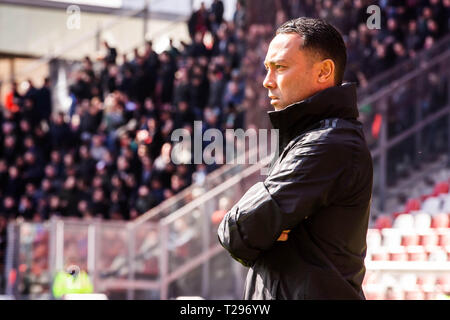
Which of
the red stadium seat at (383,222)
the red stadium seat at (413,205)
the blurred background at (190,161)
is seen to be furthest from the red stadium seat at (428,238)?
the red stadium seat at (413,205)

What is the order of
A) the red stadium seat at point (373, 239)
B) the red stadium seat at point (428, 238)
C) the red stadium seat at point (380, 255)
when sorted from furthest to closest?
the red stadium seat at point (373, 239) → the red stadium seat at point (380, 255) → the red stadium seat at point (428, 238)

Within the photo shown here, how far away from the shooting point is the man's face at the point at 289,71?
2074 millimetres

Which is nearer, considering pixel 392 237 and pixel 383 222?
pixel 392 237

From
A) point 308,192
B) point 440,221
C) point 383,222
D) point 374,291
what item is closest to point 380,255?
point 440,221

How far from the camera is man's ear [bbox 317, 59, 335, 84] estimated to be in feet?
6.86

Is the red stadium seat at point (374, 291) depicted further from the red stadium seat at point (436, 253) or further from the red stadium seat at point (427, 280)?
the red stadium seat at point (436, 253)

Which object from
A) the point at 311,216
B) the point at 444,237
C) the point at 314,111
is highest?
the point at 314,111

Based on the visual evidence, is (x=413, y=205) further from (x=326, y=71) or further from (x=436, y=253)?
(x=326, y=71)

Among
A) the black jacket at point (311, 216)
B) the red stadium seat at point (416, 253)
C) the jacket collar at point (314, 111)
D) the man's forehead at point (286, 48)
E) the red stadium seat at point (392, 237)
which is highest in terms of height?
the man's forehead at point (286, 48)

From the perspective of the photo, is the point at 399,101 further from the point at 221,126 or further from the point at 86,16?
the point at 86,16

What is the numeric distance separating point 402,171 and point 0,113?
28.2ft

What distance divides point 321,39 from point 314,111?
0.16m

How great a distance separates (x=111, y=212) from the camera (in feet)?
41.3

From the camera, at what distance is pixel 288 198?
1.97 m
